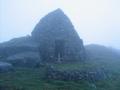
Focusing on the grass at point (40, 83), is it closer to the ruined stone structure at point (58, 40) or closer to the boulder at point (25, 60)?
the boulder at point (25, 60)

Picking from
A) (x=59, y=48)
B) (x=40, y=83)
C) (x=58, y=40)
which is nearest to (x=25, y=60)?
(x=59, y=48)

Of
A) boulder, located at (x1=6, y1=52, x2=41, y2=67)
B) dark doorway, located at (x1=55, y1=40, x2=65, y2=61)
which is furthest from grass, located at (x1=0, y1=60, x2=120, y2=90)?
dark doorway, located at (x1=55, y1=40, x2=65, y2=61)

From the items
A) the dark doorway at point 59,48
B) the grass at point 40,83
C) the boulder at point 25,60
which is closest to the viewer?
the grass at point 40,83

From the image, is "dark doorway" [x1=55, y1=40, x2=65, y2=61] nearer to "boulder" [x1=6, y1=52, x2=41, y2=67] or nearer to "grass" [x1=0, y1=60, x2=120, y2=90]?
"boulder" [x1=6, y1=52, x2=41, y2=67]

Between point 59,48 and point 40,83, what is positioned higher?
point 59,48

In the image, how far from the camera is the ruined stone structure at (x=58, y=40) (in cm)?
5159

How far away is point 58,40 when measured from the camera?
2048 inches

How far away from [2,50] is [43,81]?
63.5ft

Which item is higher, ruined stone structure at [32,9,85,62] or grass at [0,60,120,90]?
ruined stone structure at [32,9,85,62]

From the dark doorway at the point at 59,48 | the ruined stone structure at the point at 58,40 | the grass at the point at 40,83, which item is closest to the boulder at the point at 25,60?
the grass at the point at 40,83

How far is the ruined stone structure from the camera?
2031 inches

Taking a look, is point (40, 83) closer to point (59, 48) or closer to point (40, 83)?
point (40, 83)

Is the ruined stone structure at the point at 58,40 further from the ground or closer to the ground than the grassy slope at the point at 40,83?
further from the ground

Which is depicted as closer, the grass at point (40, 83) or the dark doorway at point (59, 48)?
the grass at point (40, 83)
